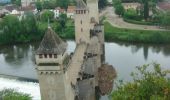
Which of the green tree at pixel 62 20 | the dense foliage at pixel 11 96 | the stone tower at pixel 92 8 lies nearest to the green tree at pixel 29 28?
the green tree at pixel 62 20

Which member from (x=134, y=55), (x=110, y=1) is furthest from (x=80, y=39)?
(x=110, y=1)

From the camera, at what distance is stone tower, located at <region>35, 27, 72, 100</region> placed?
21.8m

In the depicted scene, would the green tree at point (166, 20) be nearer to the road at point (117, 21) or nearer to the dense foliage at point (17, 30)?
the road at point (117, 21)

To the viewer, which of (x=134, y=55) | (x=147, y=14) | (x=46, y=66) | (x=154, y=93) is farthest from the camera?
(x=147, y=14)

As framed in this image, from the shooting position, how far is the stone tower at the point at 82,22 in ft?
114

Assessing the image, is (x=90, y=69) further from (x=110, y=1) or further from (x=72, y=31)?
(x=110, y=1)

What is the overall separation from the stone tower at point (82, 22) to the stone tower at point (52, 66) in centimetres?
1243

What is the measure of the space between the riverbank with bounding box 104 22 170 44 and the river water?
1.34 m

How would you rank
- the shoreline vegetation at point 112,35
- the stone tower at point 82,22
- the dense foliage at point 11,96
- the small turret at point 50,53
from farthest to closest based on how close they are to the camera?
the shoreline vegetation at point 112,35 < the stone tower at point 82,22 < the dense foliage at point 11,96 < the small turret at point 50,53

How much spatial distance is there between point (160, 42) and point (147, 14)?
42.7 ft

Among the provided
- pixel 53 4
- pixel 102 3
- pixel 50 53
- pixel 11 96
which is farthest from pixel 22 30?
pixel 50 53

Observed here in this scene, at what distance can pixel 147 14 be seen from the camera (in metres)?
62.9

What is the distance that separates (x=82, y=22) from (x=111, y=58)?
1112 centimetres

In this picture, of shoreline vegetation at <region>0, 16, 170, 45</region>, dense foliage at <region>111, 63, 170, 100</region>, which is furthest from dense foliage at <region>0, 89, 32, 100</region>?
shoreline vegetation at <region>0, 16, 170, 45</region>
